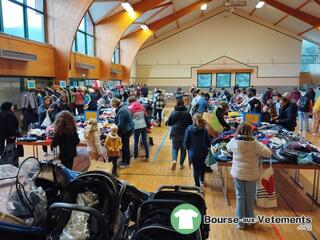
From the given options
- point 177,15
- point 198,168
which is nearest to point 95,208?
point 198,168

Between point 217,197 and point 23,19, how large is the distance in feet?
25.6

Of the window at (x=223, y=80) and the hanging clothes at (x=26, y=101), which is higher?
the window at (x=223, y=80)

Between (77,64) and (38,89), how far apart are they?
304 centimetres

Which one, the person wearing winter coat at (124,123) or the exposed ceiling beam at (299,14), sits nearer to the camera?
the person wearing winter coat at (124,123)

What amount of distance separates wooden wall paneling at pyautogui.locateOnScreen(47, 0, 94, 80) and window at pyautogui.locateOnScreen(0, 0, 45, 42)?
32cm

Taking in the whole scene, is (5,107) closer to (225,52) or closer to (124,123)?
(124,123)

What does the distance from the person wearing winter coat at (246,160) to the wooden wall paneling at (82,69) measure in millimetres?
8887

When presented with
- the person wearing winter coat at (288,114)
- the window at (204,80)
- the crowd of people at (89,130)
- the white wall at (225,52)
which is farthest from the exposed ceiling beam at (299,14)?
the crowd of people at (89,130)

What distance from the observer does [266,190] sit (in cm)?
341

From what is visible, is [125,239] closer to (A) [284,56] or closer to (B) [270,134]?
(B) [270,134]

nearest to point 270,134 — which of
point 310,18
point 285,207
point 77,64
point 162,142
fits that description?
point 285,207

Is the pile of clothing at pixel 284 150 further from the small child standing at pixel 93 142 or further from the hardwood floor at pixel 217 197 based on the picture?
the small child standing at pixel 93 142

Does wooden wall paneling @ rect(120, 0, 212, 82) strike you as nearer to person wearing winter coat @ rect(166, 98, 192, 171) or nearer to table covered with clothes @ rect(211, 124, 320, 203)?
person wearing winter coat @ rect(166, 98, 192, 171)

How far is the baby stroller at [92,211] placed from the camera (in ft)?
4.85
